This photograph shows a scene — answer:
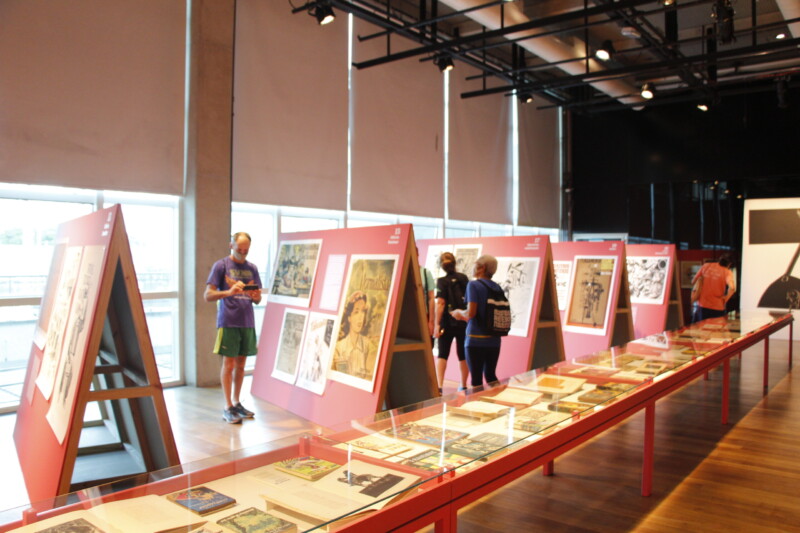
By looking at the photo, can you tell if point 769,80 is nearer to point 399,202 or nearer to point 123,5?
point 399,202

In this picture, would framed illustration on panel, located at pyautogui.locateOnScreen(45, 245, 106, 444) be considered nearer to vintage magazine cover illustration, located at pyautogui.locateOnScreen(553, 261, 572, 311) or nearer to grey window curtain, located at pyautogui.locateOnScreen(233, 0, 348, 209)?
grey window curtain, located at pyautogui.locateOnScreen(233, 0, 348, 209)

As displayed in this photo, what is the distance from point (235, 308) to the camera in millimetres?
5586

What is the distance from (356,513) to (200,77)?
685 centimetres

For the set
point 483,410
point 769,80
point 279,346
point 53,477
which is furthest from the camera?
point 769,80

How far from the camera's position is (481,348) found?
5.62 meters

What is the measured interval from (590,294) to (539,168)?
23.9 feet

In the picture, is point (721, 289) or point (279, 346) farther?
point (721, 289)

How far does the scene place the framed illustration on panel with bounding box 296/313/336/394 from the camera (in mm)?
5363

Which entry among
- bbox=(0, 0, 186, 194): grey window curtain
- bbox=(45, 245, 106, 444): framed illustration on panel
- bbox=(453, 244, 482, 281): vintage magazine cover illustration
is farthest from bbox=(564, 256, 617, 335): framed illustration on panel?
bbox=(45, 245, 106, 444): framed illustration on panel

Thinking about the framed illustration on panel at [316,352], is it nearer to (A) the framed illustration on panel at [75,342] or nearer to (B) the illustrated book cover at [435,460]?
(A) the framed illustration on panel at [75,342]

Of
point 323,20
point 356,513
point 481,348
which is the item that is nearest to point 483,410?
point 356,513

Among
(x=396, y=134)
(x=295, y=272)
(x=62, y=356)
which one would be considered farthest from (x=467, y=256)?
(x=62, y=356)

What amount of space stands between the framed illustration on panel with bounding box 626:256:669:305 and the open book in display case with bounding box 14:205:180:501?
25.9 ft

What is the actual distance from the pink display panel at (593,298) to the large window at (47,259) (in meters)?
5.11
